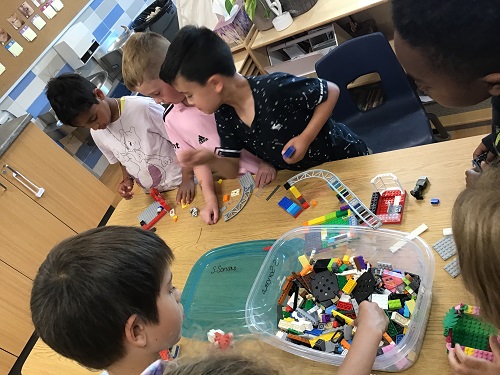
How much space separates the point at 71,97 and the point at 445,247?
1.45 metres

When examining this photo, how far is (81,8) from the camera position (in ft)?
10.9

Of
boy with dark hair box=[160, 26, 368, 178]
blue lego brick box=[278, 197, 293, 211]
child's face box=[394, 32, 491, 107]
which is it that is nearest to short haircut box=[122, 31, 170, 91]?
boy with dark hair box=[160, 26, 368, 178]

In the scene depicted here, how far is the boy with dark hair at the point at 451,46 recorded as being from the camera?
28.0 inches

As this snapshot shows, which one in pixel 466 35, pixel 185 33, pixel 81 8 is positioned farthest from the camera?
pixel 81 8

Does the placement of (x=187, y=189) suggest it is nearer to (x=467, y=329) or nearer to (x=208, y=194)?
(x=208, y=194)

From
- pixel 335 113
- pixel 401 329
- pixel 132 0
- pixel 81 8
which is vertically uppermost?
pixel 81 8

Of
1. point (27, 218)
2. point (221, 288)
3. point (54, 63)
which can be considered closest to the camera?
point (221, 288)

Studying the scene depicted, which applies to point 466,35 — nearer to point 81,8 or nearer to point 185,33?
point 185,33

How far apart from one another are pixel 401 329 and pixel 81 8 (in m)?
3.42

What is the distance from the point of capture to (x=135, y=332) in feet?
2.81

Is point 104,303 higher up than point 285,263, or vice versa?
point 104,303

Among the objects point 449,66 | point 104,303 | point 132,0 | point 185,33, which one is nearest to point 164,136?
point 185,33

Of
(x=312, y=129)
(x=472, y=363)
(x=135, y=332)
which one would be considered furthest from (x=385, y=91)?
(x=135, y=332)

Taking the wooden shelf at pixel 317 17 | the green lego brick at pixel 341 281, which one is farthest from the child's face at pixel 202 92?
the wooden shelf at pixel 317 17
